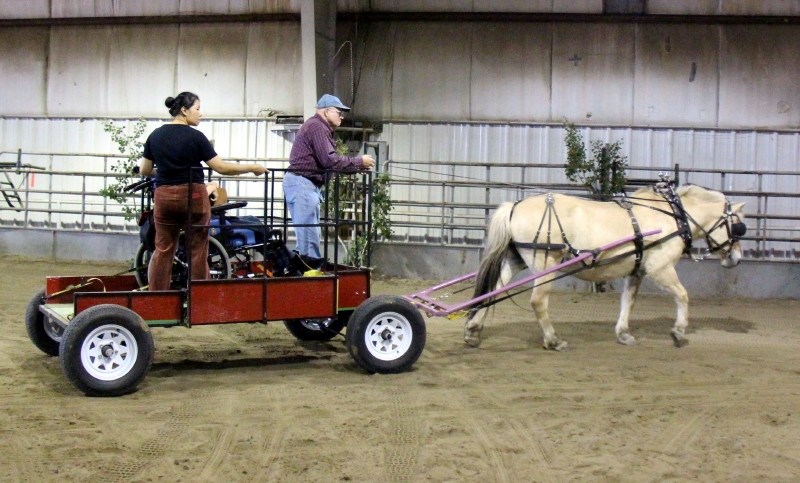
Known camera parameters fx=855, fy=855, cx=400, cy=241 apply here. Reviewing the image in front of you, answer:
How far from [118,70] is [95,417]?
1352cm

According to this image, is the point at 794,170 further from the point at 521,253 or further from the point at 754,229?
the point at 521,253

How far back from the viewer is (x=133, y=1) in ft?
57.1

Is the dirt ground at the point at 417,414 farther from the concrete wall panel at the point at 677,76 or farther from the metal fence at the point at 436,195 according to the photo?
the concrete wall panel at the point at 677,76

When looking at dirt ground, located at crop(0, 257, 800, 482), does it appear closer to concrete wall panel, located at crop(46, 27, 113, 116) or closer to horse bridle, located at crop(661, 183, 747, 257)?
horse bridle, located at crop(661, 183, 747, 257)

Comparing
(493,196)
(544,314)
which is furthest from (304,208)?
(493,196)

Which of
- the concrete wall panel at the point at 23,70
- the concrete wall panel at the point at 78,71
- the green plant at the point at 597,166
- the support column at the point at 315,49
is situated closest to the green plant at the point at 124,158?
the concrete wall panel at the point at 78,71

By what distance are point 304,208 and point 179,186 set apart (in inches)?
48.3

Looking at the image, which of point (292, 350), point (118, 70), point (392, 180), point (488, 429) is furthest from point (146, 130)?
point (488, 429)

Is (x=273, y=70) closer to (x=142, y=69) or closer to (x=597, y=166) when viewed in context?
(x=142, y=69)

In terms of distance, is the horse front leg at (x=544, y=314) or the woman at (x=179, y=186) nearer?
the woman at (x=179, y=186)

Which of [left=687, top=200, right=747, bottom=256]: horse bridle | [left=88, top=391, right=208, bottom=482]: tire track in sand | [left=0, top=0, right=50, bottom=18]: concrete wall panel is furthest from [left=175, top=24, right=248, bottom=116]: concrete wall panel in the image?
[left=88, top=391, right=208, bottom=482]: tire track in sand

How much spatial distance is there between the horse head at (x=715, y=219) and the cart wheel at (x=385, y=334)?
11.9ft

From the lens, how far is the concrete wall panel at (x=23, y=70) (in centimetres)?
1825

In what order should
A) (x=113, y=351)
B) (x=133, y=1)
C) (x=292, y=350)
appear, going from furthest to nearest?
1. (x=133, y=1)
2. (x=292, y=350)
3. (x=113, y=351)
